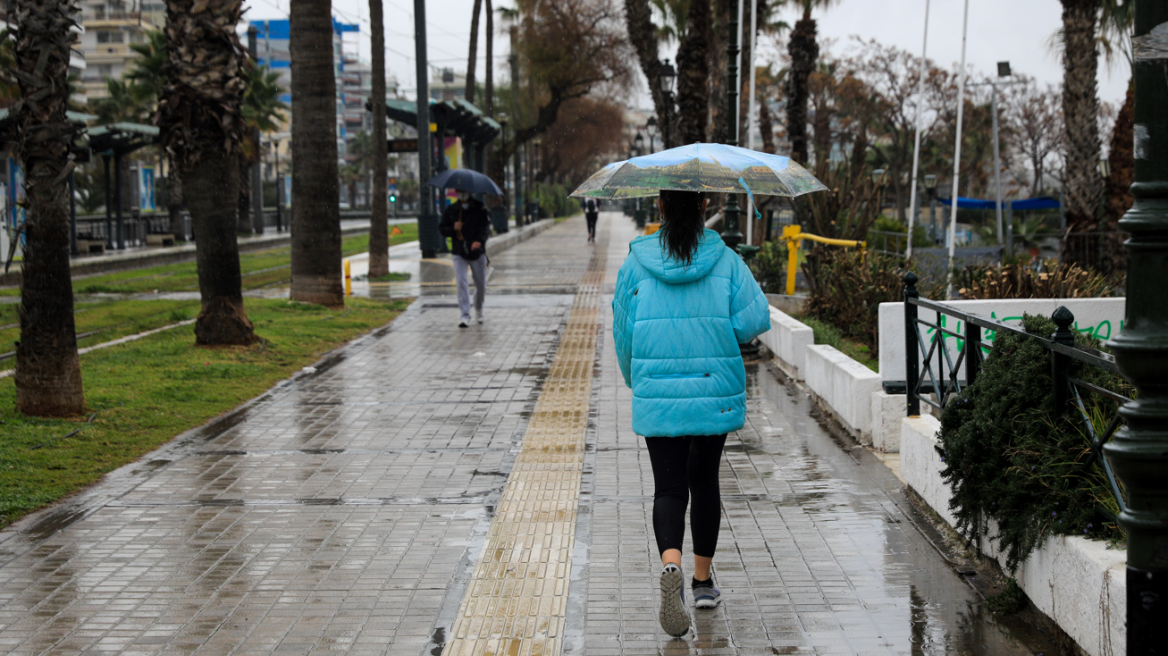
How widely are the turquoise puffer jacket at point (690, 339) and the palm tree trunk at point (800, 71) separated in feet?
80.4

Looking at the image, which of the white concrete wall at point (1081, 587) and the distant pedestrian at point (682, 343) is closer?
the white concrete wall at point (1081, 587)

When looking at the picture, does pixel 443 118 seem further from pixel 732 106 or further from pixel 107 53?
pixel 107 53

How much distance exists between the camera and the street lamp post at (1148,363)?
2.65m

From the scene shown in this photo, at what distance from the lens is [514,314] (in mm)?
14719

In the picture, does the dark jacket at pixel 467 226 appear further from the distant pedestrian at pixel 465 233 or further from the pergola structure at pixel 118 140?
the pergola structure at pixel 118 140

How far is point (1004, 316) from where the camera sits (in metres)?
6.91

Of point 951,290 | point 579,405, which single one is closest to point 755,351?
point 951,290

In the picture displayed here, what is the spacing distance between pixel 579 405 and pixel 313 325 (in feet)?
Result: 18.2

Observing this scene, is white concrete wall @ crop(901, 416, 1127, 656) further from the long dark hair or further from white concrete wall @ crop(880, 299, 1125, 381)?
white concrete wall @ crop(880, 299, 1125, 381)

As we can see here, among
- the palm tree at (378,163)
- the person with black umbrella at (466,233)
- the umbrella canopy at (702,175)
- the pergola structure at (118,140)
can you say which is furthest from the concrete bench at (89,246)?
the umbrella canopy at (702,175)

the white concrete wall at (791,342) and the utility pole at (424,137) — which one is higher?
the utility pole at (424,137)

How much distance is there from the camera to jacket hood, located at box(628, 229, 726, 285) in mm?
3975

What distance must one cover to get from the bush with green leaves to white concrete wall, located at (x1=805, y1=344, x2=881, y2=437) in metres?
2.23

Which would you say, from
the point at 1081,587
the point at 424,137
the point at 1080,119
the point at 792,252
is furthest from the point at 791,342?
the point at 424,137
